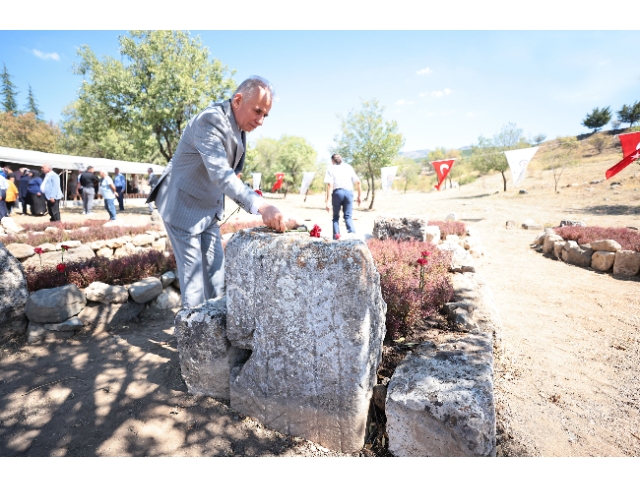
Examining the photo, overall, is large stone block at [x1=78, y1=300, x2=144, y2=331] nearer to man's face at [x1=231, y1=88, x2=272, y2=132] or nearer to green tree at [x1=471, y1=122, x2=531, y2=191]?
man's face at [x1=231, y1=88, x2=272, y2=132]

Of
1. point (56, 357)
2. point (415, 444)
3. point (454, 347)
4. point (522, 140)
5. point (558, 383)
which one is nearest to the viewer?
point (415, 444)

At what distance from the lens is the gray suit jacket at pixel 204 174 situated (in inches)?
85.1

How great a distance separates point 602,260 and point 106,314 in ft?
27.9

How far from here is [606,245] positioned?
6273 mm

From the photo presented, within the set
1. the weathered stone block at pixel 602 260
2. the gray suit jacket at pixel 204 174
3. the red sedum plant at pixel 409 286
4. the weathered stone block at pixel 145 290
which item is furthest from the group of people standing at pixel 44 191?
the weathered stone block at pixel 602 260

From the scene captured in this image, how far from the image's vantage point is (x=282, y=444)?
2004mm

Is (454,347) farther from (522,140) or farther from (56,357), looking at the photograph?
(522,140)

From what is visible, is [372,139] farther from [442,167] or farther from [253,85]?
[253,85]

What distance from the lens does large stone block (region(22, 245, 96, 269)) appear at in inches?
205

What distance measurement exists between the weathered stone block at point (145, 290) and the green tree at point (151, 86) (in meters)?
10.8

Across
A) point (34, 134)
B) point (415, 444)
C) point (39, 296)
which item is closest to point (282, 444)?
point (415, 444)

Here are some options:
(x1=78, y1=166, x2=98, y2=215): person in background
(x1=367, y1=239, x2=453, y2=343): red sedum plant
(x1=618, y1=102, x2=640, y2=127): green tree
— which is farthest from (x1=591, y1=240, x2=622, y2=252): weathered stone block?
(x1=618, y1=102, x2=640, y2=127): green tree

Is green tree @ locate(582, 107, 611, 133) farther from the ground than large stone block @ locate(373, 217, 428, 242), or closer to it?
farther from the ground

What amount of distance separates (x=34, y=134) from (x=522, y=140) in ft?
145
